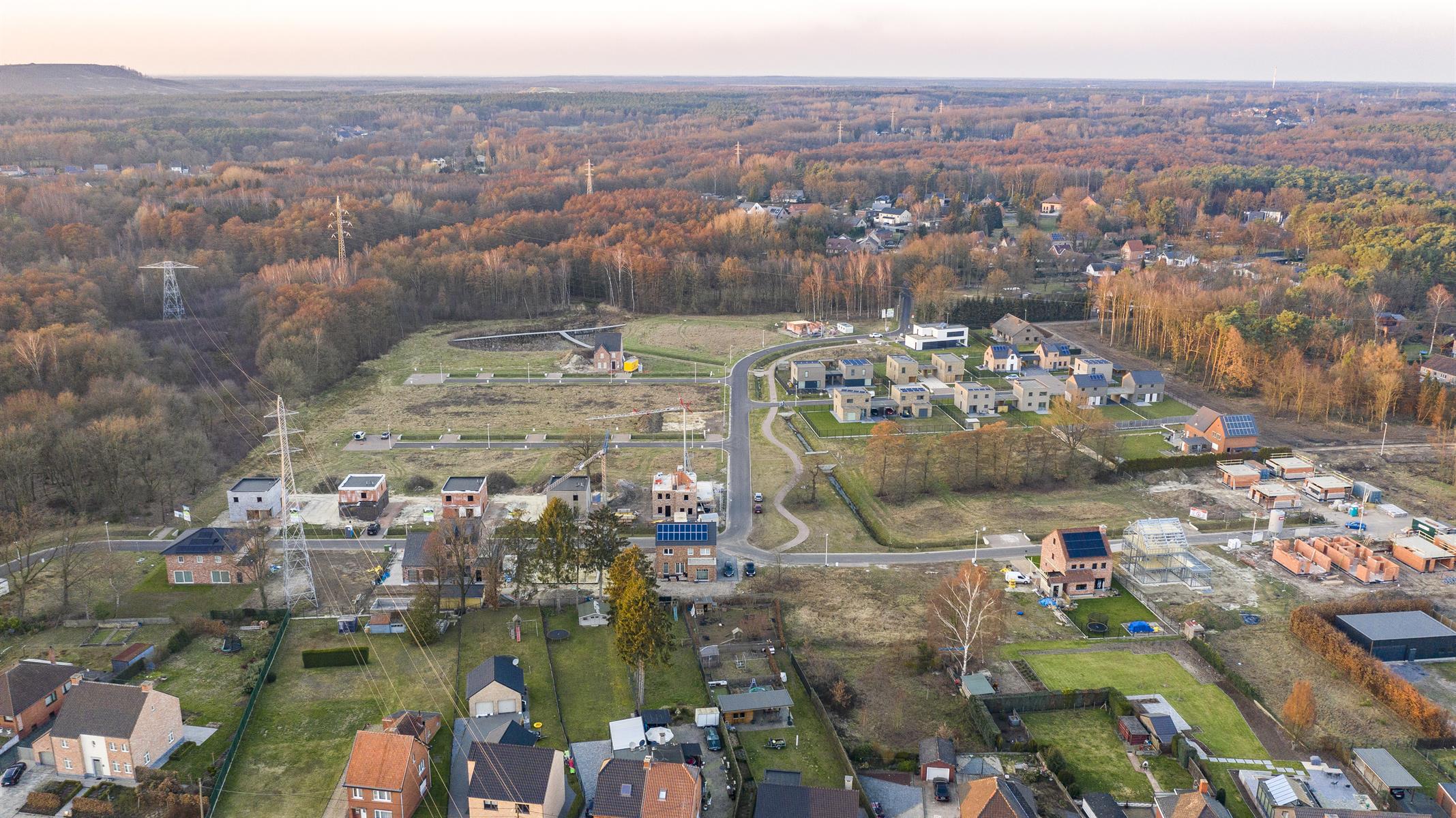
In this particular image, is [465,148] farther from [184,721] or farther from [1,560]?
[184,721]

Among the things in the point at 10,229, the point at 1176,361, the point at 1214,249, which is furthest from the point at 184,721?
the point at 1214,249

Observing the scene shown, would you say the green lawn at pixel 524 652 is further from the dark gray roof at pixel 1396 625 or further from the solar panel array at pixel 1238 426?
the solar panel array at pixel 1238 426

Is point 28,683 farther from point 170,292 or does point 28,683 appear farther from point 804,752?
point 170,292

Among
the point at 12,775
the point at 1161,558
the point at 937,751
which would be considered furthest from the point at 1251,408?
the point at 12,775

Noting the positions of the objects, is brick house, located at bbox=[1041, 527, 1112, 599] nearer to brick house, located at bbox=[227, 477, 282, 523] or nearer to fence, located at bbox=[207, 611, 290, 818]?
fence, located at bbox=[207, 611, 290, 818]

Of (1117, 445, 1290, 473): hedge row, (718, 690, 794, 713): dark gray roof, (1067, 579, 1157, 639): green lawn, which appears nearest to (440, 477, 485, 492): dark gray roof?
(718, 690, 794, 713): dark gray roof
